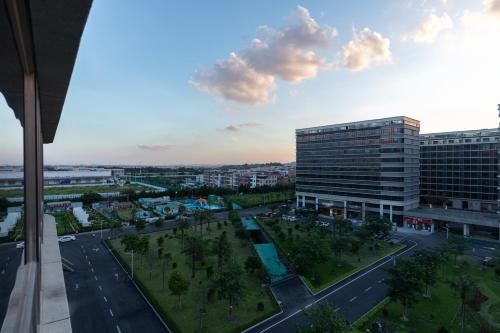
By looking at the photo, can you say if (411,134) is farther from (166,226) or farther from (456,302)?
(166,226)

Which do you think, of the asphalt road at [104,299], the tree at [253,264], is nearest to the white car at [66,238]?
the asphalt road at [104,299]

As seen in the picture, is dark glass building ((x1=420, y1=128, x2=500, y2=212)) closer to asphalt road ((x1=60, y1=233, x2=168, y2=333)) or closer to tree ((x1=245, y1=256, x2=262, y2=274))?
tree ((x1=245, y1=256, x2=262, y2=274))

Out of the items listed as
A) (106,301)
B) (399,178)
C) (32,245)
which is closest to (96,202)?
(106,301)

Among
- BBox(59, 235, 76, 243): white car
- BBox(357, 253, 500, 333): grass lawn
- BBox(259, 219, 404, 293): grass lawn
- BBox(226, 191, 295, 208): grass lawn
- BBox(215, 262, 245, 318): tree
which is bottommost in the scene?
BBox(357, 253, 500, 333): grass lawn

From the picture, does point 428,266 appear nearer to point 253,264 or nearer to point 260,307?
point 260,307

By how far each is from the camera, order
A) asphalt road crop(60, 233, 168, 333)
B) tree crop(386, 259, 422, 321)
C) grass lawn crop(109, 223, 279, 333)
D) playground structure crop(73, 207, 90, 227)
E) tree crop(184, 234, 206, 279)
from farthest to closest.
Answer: playground structure crop(73, 207, 90, 227) → tree crop(184, 234, 206, 279) → tree crop(386, 259, 422, 321) → asphalt road crop(60, 233, 168, 333) → grass lawn crop(109, 223, 279, 333)

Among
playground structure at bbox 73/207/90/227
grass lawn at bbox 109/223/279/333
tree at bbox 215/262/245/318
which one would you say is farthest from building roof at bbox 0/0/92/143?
playground structure at bbox 73/207/90/227

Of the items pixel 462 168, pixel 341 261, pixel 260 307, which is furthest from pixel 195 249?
pixel 462 168
